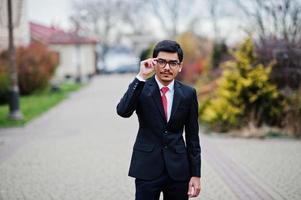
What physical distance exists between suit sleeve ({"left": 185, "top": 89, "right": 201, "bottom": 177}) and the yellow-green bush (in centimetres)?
805

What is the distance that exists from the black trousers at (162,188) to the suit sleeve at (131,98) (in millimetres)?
542

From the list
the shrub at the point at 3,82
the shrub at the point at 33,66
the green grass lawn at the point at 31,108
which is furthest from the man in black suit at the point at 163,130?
the shrub at the point at 33,66

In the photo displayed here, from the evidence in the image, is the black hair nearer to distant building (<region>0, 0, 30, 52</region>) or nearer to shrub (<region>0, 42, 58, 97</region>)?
distant building (<region>0, 0, 30, 52</region>)

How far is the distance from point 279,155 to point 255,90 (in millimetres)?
2865

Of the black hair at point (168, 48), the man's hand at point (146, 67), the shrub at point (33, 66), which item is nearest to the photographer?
the man's hand at point (146, 67)

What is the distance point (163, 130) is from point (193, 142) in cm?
28

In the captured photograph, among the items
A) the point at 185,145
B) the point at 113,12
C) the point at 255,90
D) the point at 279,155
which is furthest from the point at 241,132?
the point at 113,12

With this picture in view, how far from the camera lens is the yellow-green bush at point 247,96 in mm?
11680

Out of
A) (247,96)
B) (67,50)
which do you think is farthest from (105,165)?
(67,50)

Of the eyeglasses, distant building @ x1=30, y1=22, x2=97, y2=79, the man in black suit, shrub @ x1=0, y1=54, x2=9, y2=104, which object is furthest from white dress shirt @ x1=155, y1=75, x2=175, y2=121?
distant building @ x1=30, y1=22, x2=97, y2=79

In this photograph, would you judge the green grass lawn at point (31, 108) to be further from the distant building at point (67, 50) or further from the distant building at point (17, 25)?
the distant building at point (67, 50)

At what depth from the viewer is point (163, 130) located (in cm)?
365

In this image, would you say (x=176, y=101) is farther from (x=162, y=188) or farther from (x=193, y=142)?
(x=162, y=188)

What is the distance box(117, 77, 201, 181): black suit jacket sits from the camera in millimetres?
3629
